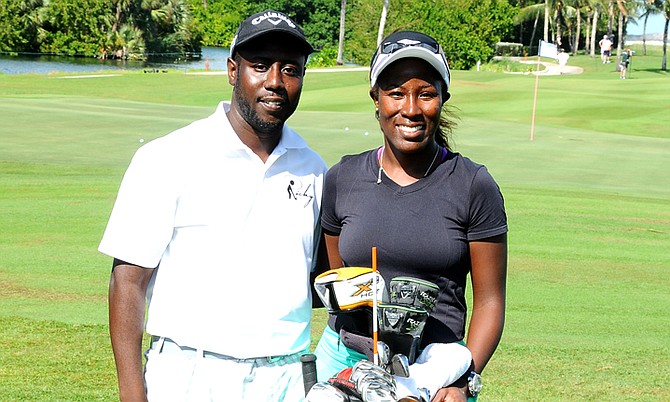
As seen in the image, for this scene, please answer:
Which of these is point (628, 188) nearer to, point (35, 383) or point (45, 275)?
point (45, 275)

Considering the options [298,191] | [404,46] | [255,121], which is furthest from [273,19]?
[298,191]

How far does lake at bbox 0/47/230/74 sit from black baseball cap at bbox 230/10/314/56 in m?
52.0

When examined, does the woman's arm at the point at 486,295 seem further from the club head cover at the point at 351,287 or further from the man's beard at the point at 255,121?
the man's beard at the point at 255,121

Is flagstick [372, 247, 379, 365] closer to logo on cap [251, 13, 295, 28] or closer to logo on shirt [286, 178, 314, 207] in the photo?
logo on shirt [286, 178, 314, 207]

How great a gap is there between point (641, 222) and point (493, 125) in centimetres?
1505

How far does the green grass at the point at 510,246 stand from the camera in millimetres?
6406

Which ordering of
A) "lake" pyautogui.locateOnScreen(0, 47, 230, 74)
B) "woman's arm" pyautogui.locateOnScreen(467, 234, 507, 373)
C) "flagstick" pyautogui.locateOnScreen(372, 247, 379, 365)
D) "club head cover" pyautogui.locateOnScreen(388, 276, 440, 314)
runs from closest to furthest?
"flagstick" pyautogui.locateOnScreen(372, 247, 379, 365)
"club head cover" pyautogui.locateOnScreen(388, 276, 440, 314)
"woman's arm" pyautogui.locateOnScreen(467, 234, 507, 373)
"lake" pyautogui.locateOnScreen(0, 47, 230, 74)

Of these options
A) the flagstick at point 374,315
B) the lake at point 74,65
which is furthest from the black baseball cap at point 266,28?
the lake at point 74,65

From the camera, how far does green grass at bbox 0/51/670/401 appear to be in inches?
252

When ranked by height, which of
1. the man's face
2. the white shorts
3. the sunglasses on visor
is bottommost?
the white shorts

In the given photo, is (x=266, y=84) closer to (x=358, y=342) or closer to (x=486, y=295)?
(x=358, y=342)

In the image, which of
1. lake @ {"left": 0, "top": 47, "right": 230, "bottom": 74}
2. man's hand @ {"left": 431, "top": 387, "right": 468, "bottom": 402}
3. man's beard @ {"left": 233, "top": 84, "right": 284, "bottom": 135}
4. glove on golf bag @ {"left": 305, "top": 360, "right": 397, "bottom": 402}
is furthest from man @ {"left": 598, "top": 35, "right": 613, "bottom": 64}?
glove on golf bag @ {"left": 305, "top": 360, "right": 397, "bottom": 402}

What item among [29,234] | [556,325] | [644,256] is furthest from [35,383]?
[644,256]

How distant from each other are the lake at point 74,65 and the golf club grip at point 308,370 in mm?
52322
